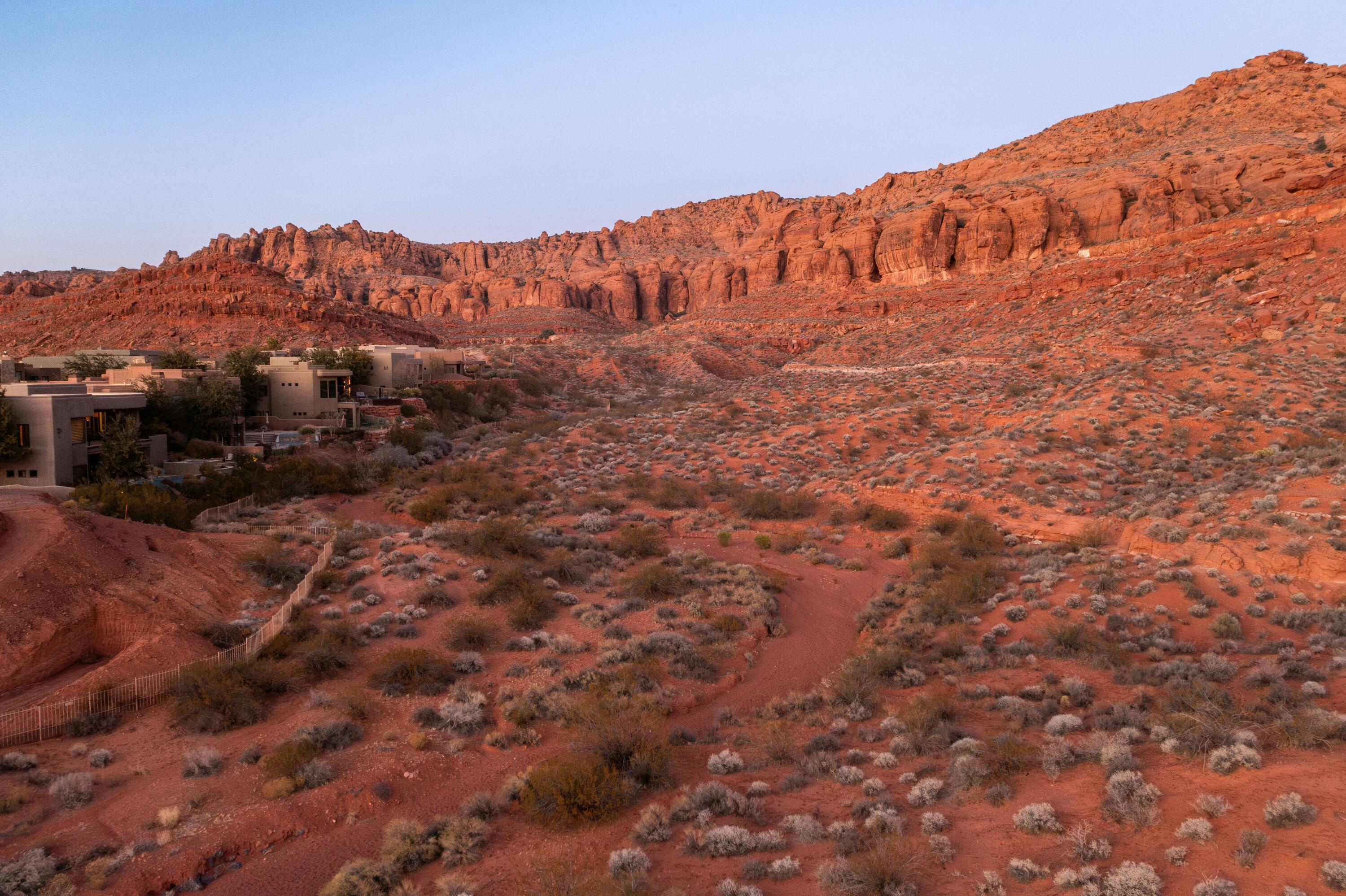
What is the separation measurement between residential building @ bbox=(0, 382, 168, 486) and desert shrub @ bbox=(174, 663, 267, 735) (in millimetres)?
14407

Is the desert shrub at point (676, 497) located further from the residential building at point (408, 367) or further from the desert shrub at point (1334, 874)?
the residential building at point (408, 367)

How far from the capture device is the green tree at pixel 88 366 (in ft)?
115

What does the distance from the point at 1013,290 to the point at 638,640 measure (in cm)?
4954

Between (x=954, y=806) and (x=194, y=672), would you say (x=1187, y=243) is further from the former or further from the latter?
(x=194, y=672)

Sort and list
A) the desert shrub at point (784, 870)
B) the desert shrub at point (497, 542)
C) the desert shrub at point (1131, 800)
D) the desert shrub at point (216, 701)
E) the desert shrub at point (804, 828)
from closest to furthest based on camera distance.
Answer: the desert shrub at point (1131, 800) → the desert shrub at point (784, 870) → the desert shrub at point (804, 828) → the desert shrub at point (216, 701) → the desert shrub at point (497, 542)

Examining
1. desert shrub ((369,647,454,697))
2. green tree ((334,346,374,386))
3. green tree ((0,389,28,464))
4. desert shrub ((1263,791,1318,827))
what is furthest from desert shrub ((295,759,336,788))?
green tree ((334,346,374,386))

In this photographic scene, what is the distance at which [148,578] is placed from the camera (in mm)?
13234

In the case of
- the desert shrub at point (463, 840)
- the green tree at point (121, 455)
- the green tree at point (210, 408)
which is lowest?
the desert shrub at point (463, 840)

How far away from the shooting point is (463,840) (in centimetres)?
756

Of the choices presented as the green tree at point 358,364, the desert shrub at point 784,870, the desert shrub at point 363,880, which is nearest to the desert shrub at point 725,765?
the desert shrub at point 784,870

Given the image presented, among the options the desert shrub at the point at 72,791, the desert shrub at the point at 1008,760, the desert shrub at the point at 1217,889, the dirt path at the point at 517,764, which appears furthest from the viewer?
the desert shrub at the point at 72,791

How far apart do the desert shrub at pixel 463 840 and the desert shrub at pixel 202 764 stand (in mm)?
3499

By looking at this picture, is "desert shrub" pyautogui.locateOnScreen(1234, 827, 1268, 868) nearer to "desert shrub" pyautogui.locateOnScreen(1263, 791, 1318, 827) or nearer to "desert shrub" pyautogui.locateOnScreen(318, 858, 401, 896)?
"desert shrub" pyautogui.locateOnScreen(1263, 791, 1318, 827)

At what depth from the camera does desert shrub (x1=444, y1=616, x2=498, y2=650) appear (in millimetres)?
13102
